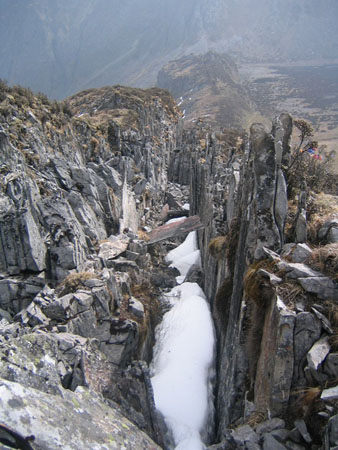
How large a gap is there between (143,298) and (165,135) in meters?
47.8

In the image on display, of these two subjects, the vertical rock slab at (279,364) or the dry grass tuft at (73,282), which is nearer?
the vertical rock slab at (279,364)

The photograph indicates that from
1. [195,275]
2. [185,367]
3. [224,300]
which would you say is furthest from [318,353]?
[195,275]

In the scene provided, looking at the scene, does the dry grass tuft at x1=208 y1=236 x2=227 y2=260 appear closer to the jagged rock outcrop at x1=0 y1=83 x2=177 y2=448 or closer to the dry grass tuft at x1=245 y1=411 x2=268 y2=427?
the jagged rock outcrop at x1=0 y1=83 x2=177 y2=448

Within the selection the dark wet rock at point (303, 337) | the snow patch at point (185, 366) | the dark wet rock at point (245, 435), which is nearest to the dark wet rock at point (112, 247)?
the snow patch at point (185, 366)

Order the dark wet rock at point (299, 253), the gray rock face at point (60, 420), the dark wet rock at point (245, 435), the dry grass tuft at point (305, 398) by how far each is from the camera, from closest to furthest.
Result: the gray rock face at point (60, 420) → the dry grass tuft at point (305, 398) → the dark wet rock at point (245, 435) → the dark wet rock at point (299, 253)

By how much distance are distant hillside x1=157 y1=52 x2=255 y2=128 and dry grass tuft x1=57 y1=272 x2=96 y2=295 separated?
82.0 metres

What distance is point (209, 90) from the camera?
133 metres

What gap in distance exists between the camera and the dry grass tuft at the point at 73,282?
13125 millimetres

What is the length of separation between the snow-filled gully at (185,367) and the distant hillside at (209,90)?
77846mm

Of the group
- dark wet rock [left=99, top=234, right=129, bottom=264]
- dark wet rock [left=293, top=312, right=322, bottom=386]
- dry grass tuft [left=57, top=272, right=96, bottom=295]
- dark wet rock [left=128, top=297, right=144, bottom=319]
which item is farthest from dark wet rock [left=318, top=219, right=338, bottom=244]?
dark wet rock [left=99, top=234, right=129, bottom=264]

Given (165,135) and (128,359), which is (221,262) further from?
(165,135)

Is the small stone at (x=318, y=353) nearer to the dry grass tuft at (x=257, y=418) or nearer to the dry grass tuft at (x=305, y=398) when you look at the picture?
the dry grass tuft at (x=305, y=398)

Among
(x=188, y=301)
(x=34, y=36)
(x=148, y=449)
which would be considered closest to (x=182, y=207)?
(x=188, y=301)

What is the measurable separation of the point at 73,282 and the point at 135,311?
3.03 m
